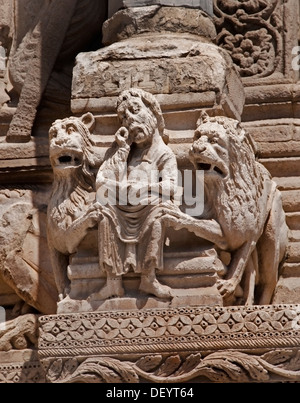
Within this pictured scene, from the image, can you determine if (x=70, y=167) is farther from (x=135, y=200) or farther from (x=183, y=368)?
(x=183, y=368)

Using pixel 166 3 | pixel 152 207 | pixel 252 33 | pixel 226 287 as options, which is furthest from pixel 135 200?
pixel 252 33

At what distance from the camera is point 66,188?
41.6 feet

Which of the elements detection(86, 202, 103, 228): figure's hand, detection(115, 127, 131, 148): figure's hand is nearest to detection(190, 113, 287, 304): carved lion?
detection(115, 127, 131, 148): figure's hand

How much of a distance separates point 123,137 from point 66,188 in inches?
18.3

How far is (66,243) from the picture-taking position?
41.2 ft

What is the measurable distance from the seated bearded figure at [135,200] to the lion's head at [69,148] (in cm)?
16

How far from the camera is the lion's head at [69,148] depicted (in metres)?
12.7

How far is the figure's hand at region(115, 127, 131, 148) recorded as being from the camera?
12586 millimetres

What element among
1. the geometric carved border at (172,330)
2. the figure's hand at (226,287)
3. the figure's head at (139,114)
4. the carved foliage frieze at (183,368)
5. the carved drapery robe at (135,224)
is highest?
the figure's head at (139,114)

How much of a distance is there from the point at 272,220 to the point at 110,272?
3.64 feet

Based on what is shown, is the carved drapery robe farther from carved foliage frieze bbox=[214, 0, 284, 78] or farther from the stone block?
carved foliage frieze bbox=[214, 0, 284, 78]

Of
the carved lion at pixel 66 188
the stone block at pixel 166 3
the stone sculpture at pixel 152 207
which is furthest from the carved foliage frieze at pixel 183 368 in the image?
the stone block at pixel 166 3

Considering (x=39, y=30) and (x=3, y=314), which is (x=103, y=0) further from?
(x=3, y=314)

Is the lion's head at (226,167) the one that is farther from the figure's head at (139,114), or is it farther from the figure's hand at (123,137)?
the figure's hand at (123,137)
